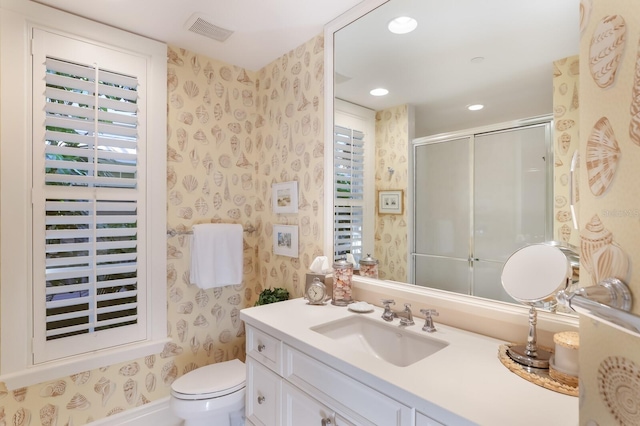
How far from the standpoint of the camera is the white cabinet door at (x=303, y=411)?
3.59ft

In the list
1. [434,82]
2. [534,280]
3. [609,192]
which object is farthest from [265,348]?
[434,82]

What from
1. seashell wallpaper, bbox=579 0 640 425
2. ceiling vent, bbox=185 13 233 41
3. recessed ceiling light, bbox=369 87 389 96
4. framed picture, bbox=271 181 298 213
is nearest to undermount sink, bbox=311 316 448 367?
seashell wallpaper, bbox=579 0 640 425

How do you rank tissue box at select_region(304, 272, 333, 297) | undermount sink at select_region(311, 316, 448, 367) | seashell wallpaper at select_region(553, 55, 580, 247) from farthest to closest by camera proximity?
tissue box at select_region(304, 272, 333, 297), undermount sink at select_region(311, 316, 448, 367), seashell wallpaper at select_region(553, 55, 580, 247)

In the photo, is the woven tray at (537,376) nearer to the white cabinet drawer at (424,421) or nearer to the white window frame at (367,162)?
the white cabinet drawer at (424,421)

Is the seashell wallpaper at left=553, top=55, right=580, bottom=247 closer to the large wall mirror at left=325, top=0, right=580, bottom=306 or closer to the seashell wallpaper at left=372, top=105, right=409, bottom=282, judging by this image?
the large wall mirror at left=325, top=0, right=580, bottom=306

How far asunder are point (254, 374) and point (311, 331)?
0.43 meters

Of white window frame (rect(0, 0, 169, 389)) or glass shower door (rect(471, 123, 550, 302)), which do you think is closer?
glass shower door (rect(471, 123, 550, 302))

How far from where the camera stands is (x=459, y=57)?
4.75 ft

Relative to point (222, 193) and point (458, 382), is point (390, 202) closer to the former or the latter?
point (458, 382)

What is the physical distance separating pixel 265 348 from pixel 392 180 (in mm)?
1028

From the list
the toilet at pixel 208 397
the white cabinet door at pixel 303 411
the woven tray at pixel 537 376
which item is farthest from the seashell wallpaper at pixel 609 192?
the toilet at pixel 208 397

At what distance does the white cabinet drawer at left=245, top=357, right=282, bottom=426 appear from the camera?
4.44 feet

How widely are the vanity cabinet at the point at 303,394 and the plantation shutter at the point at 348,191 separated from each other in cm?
71

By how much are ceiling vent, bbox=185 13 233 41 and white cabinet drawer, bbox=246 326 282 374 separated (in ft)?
5.64
